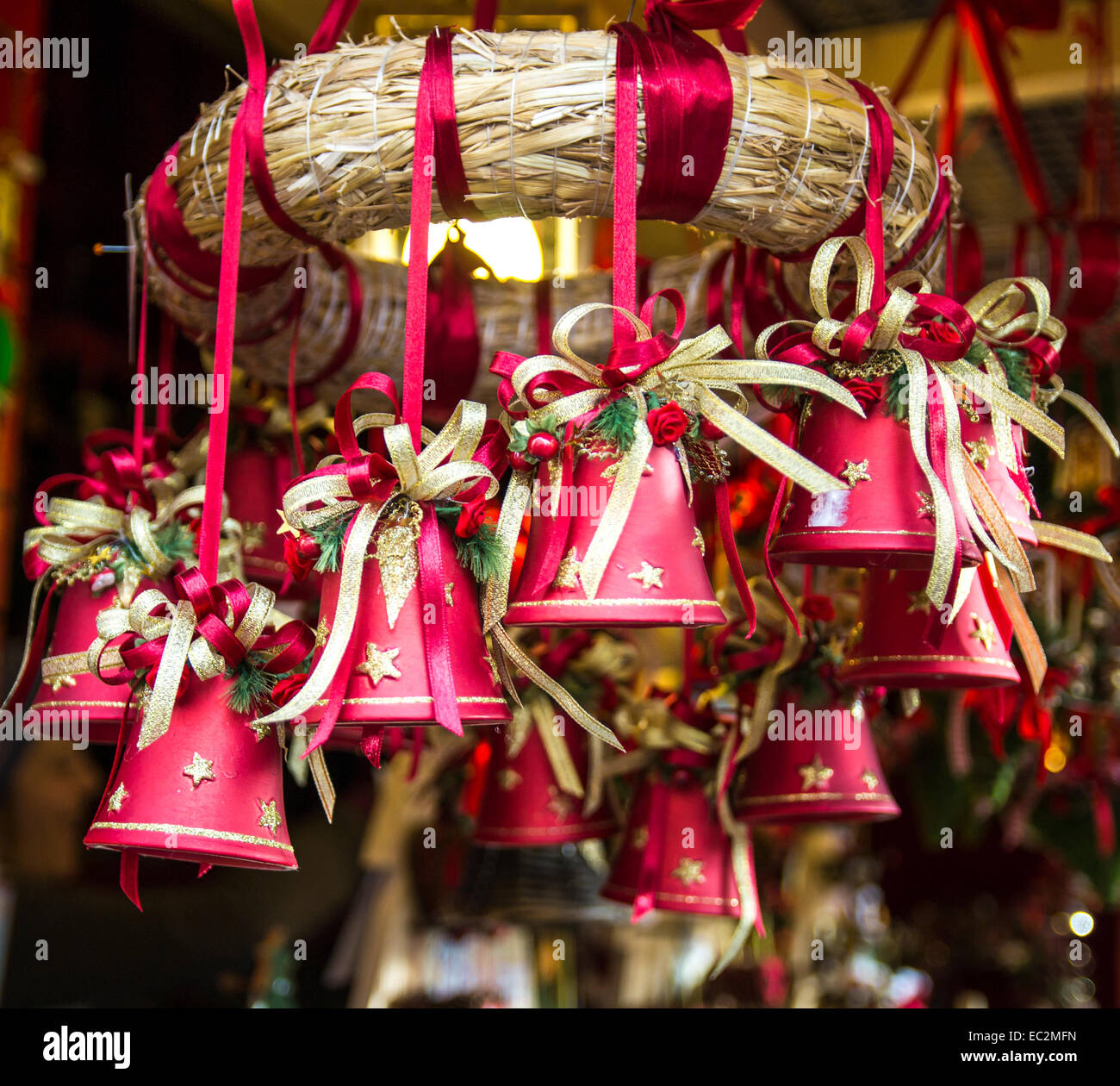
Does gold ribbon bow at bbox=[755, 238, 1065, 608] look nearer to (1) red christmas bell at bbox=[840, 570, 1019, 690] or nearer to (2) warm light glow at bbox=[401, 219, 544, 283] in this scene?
(1) red christmas bell at bbox=[840, 570, 1019, 690]

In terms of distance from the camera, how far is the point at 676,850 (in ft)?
6.43

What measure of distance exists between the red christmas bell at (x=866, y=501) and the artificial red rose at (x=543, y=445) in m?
0.30

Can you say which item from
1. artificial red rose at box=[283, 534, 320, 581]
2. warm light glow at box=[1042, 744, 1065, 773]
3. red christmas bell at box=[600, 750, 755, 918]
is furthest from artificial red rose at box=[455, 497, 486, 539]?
warm light glow at box=[1042, 744, 1065, 773]

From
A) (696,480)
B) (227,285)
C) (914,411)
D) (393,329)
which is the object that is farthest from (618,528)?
(393,329)

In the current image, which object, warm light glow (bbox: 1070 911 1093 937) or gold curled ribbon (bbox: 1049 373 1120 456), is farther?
warm light glow (bbox: 1070 911 1093 937)

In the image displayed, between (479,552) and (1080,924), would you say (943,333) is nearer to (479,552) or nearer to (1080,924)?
(479,552)

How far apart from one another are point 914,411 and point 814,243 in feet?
0.98

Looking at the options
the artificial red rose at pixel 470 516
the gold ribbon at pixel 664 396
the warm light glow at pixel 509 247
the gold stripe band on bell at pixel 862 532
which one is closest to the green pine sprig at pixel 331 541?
the artificial red rose at pixel 470 516

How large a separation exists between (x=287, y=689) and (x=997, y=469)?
30.5 inches

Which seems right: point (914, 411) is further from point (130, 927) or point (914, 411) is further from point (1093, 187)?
point (130, 927)

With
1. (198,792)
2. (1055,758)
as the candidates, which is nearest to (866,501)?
(198,792)

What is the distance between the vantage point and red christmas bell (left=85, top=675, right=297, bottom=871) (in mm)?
1269

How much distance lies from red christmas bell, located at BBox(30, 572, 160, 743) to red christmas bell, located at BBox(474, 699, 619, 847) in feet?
2.07

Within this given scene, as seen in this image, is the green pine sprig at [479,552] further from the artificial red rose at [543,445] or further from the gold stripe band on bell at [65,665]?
the gold stripe band on bell at [65,665]
